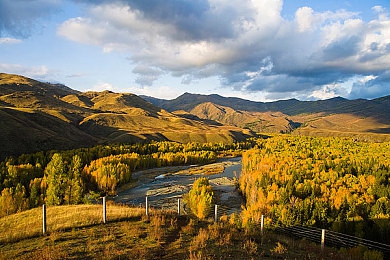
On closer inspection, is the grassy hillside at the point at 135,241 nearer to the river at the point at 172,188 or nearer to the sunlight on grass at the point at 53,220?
the sunlight on grass at the point at 53,220

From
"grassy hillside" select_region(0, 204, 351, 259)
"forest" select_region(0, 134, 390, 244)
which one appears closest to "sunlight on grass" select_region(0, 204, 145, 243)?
"grassy hillside" select_region(0, 204, 351, 259)

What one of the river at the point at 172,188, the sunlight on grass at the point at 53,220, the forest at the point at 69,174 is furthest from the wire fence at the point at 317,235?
the forest at the point at 69,174

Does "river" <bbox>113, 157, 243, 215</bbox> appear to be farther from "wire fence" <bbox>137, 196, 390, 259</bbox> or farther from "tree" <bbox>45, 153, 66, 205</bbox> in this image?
"tree" <bbox>45, 153, 66, 205</bbox>

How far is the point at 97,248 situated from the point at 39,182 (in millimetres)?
61592

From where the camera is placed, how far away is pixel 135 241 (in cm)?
1741

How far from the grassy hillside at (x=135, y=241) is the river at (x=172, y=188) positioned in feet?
121

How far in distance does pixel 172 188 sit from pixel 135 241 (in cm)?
6361

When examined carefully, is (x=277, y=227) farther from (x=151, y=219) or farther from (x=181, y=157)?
(x=181, y=157)

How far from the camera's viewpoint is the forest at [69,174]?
5650 centimetres

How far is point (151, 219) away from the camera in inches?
886

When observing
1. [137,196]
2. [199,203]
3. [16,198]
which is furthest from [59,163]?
[199,203]

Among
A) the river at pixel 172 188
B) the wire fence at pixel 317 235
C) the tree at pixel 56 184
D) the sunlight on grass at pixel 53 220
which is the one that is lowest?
the river at pixel 172 188

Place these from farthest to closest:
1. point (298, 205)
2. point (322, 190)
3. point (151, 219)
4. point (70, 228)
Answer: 1. point (322, 190)
2. point (298, 205)
3. point (151, 219)
4. point (70, 228)

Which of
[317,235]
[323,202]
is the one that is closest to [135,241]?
[317,235]
